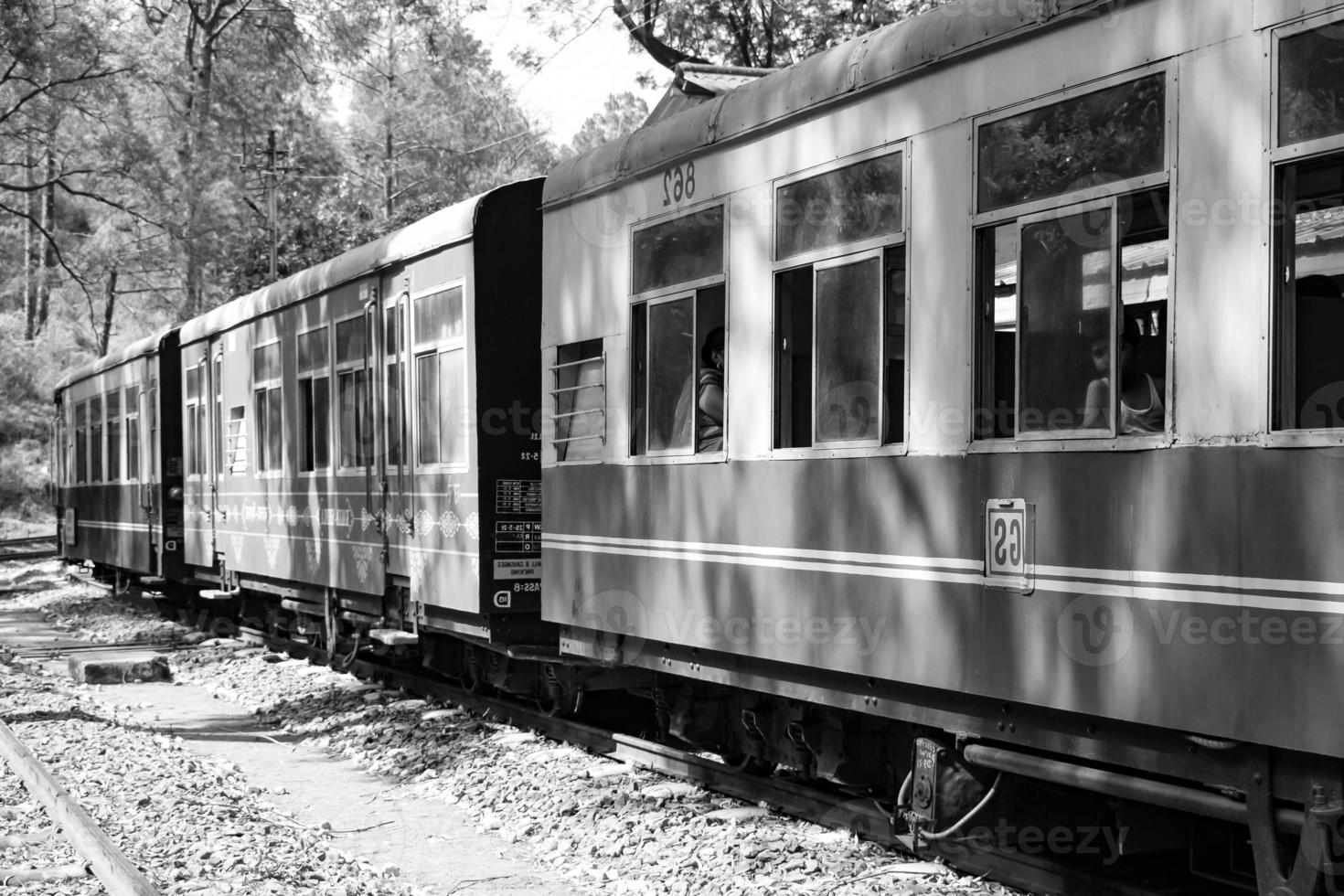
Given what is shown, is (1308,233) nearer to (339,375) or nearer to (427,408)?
(427,408)

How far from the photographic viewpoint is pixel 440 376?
1040cm

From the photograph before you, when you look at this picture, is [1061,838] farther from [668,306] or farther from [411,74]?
[411,74]

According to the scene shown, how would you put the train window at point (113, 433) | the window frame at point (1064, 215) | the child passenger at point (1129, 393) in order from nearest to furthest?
the window frame at point (1064, 215)
the child passenger at point (1129, 393)
the train window at point (113, 433)

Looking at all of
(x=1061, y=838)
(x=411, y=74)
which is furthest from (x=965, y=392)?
(x=411, y=74)

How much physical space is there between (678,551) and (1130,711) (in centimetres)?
307

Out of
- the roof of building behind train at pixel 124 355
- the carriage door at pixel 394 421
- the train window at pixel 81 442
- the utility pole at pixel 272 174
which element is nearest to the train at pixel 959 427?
the carriage door at pixel 394 421

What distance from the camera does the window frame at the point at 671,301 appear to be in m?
7.15

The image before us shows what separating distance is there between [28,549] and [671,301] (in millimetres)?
32930

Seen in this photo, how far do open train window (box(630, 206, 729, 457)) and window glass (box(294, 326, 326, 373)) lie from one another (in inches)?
219

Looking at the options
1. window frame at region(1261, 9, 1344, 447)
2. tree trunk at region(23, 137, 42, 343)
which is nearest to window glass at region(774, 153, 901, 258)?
window frame at region(1261, 9, 1344, 447)

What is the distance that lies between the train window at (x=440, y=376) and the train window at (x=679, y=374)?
2.28m

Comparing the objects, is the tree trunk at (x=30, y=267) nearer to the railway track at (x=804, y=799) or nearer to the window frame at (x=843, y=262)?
the railway track at (x=804, y=799)

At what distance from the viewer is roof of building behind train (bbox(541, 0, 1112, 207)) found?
215 inches

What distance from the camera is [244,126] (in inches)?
1378
